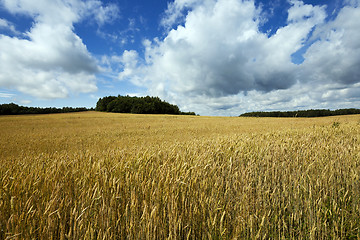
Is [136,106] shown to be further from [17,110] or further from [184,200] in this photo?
[184,200]

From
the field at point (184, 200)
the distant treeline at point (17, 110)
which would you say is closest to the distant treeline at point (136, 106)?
the distant treeline at point (17, 110)

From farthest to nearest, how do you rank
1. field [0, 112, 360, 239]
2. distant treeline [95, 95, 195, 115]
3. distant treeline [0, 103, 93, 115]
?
distant treeline [95, 95, 195, 115]
distant treeline [0, 103, 93, 115]
field [0, 112, 360, 239]

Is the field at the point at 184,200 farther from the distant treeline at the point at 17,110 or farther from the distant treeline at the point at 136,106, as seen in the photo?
the distant treeline at the point at 136,106

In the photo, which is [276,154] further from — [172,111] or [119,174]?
[172,111]

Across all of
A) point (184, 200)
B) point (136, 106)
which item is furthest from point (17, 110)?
point (184, 200)

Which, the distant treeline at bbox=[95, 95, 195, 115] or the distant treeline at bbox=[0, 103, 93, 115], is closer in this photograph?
the distant treeline at bbox=[0, 103, 93, 115]

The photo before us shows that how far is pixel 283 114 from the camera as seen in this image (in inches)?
1785

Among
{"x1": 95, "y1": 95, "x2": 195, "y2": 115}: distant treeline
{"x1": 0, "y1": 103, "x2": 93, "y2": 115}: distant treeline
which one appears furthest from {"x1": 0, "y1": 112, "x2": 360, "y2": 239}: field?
{"x1": 95, "y1": 95, "x2": 195, "y2": 115}: distant treeline

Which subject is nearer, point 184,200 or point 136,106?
point 184,200

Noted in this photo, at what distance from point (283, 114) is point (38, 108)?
239 feet

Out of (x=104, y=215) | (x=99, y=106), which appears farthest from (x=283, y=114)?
(x=99, y=106)

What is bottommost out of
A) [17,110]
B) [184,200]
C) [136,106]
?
[184,200]

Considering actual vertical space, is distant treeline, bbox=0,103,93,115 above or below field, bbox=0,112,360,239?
above

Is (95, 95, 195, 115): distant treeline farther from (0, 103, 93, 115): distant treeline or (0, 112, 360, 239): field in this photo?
(0, 112, 360, 239): field
